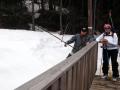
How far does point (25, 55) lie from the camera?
1594 cm

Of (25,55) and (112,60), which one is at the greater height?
(112,60)

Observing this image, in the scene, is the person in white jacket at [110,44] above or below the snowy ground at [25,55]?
above

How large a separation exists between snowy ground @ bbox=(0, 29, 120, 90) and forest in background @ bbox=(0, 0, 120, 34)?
12.5 feet

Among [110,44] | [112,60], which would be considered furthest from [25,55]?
[110,44]

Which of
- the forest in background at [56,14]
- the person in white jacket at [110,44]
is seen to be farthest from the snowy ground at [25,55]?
the forest in background at [56,14]

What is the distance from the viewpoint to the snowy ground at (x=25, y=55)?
1184cm

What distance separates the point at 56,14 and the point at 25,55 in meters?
12.9

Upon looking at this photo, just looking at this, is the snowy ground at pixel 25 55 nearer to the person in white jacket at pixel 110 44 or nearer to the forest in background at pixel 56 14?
the person in white jacket at pixel 110 44

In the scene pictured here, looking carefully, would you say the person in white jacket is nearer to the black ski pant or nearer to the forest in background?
the black ski pant

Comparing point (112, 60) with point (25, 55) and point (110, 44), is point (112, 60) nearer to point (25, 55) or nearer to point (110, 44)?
point (110, 44)

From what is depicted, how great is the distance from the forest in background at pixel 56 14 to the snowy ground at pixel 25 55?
12.5 feet

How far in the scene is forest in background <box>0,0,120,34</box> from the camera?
24.8 metres

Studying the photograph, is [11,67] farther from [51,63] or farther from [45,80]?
[45,80]

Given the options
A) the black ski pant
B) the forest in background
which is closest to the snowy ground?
the black ski pant
